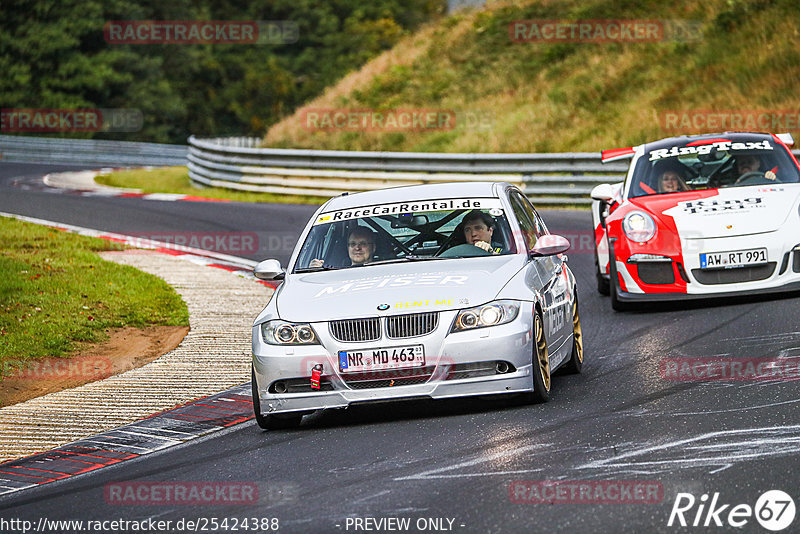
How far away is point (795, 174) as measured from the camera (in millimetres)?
12320

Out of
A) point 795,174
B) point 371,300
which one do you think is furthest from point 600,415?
point 795,174

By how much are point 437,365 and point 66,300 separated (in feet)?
22.3

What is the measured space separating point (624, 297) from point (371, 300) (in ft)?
15.5

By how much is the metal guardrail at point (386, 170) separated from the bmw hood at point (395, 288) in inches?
541

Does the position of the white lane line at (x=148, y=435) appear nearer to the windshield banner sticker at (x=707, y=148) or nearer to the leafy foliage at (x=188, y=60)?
the windshield banner sticker at (x=707, y=148)

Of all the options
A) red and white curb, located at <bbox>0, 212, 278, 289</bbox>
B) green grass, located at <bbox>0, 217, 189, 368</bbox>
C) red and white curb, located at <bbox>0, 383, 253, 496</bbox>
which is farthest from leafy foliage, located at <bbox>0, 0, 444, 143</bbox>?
red and white curb, located at <bbox>0, 383, 253, 496</bbox>

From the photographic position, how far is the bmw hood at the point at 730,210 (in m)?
11.3

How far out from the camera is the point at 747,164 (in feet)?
40.9

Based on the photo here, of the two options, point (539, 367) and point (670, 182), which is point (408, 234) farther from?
point (670, 182)

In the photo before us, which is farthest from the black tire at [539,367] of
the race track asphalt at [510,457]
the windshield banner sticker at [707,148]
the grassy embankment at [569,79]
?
the grassy embankment at [569,79]

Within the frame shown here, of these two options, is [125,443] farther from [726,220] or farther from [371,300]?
[726,220]

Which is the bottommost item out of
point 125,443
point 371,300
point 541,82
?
point 125,443

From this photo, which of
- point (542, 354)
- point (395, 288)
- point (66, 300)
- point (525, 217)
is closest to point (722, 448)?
point (542, 354)

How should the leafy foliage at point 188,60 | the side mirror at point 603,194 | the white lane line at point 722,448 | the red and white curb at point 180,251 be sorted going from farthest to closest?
1. the leafy foliage at point 188,60
2. the red and white curb at point 180,251
3. the side mirror at point 603,194
4. the white lane line at point 722,448
